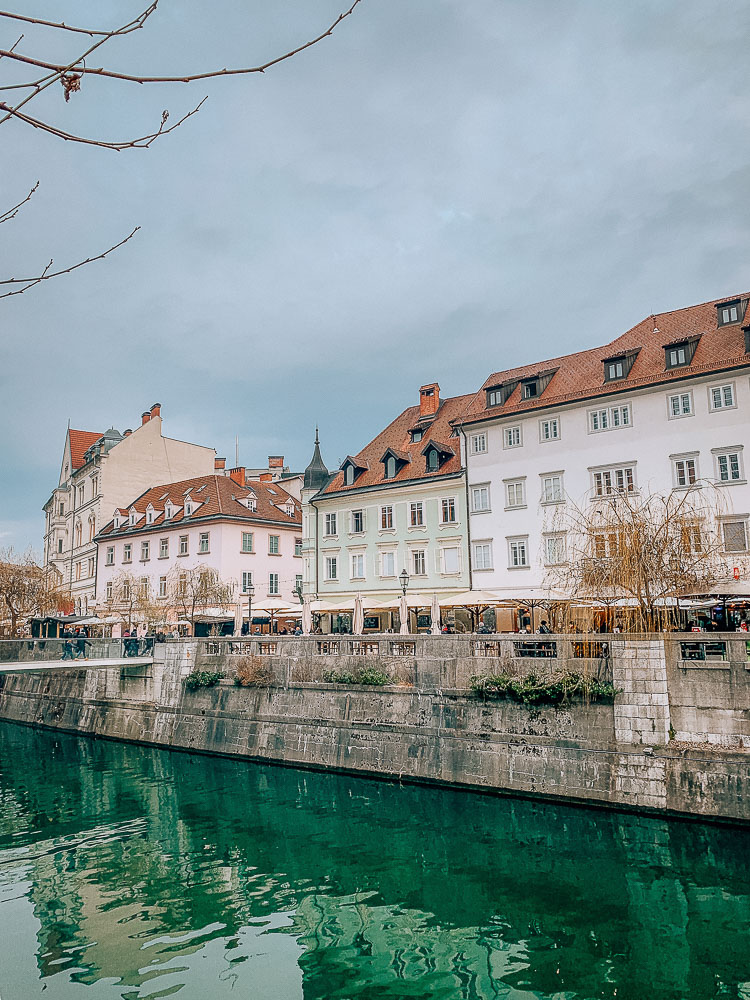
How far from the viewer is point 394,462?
1789 inches

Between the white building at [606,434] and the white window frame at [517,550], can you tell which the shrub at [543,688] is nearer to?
the white building at [606,434]

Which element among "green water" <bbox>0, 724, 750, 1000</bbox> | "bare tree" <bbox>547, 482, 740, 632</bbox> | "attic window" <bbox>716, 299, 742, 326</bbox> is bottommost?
"green water" <bbox>0, 724, 750, 1000</bbox>

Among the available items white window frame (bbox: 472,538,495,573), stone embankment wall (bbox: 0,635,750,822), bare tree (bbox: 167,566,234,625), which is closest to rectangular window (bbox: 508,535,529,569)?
white window frame (bbox: 472,538,495,573)

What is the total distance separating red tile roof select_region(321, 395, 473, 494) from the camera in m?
43.7

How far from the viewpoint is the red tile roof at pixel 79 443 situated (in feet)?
246

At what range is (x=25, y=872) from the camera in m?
18.3

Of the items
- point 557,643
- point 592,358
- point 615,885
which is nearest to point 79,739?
point 557,643

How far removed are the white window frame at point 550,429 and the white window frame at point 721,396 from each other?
7294 mm

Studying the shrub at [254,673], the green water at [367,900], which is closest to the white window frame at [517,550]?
the shrub at [254,673]

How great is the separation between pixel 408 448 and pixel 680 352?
703 inches

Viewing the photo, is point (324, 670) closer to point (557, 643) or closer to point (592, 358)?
point (557, 643)

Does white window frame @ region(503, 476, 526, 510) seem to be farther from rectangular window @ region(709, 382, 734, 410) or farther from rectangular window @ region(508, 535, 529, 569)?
rectangular window @ region(709, 382, 734, 410)

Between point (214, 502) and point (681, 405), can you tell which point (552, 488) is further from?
point (214, 502)

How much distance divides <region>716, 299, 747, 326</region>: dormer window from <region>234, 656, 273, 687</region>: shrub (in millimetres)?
26655
